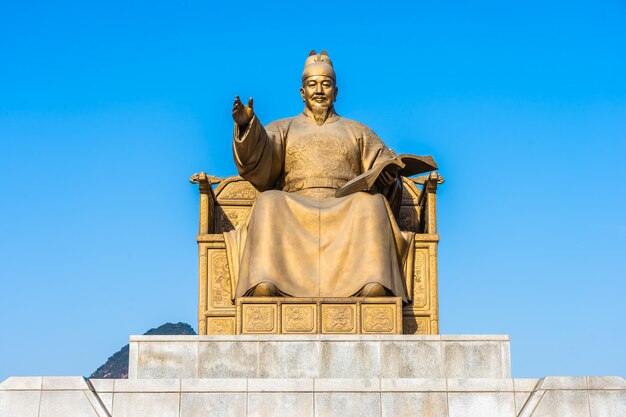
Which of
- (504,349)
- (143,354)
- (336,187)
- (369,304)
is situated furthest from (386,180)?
(143,354)

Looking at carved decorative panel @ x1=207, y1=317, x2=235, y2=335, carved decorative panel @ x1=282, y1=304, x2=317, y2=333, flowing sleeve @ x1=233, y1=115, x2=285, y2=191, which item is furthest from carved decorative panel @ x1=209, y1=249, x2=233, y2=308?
carved decorative panel @ x1=282, y1=304, x2=317, y2=333

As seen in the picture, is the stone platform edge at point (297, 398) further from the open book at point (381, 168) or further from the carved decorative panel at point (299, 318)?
the open book at point (381, 168)

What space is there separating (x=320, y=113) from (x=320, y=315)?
3.15m

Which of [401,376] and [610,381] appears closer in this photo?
[610,381]

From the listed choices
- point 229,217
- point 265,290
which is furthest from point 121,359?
point 265,290

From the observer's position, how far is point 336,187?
41.9 feet

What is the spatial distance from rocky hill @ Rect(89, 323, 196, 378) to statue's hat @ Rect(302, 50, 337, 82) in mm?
33595

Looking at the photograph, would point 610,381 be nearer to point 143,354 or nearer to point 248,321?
point 248,321

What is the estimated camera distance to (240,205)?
526 inches

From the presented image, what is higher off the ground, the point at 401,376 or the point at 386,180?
the point at 386,180

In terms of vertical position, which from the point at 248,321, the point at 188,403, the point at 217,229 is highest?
the point at 217,229

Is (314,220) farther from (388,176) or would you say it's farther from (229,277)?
(229,277)

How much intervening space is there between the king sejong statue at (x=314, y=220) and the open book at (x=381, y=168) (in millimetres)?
17

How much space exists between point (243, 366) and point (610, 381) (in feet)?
10.5
